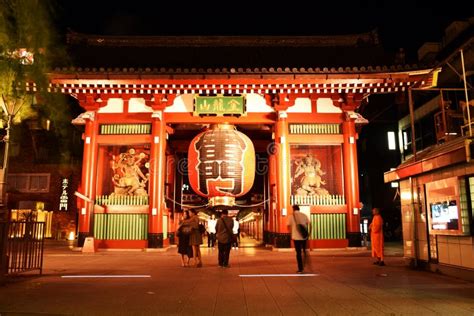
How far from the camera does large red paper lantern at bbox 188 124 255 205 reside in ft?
44.7

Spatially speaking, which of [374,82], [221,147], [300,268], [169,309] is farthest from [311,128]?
[169,309]

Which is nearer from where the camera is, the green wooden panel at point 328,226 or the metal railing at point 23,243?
the metal railing at point 23,243

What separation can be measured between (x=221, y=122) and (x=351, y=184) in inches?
225

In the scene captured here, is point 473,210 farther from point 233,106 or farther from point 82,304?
point 233,106

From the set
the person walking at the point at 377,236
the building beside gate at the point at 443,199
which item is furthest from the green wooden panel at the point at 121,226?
the building beside gate at the point at 443,199

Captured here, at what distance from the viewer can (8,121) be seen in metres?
8.75

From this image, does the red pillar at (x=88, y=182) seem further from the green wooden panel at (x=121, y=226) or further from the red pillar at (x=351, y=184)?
the red pillar at (x=351, y=184)

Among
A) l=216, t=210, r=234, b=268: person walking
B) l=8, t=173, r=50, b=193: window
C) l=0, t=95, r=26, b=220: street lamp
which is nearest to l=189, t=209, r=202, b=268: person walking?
l=216, t=210, r=234, b=268: person walking

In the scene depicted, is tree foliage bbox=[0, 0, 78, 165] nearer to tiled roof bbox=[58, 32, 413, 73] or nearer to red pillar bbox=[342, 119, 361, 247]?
tiled roof bbox=[58, 32, 413, 73]

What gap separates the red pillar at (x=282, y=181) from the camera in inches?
551

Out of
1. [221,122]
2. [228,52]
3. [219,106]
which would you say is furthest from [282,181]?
[228,52]

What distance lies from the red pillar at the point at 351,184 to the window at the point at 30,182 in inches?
856

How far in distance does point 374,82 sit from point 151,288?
11.3 metres

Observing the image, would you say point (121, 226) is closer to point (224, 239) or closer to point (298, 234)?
point (224, 239)
